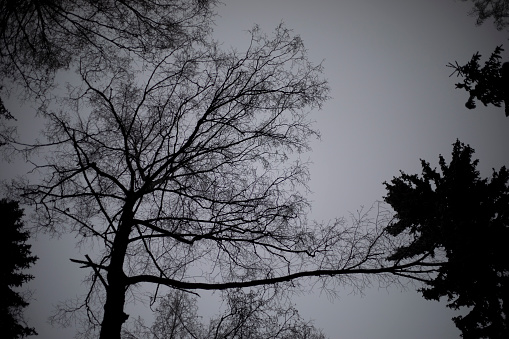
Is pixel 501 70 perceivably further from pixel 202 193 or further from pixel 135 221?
pixel 135 221

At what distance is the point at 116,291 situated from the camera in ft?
11.7

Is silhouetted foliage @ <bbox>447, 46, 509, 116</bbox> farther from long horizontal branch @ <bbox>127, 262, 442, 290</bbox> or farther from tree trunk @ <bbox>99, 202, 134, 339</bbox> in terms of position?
tree trunk @ <bbox>99, 202, 134, 339</bbox>

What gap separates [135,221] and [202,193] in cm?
128

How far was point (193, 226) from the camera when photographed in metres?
4.75

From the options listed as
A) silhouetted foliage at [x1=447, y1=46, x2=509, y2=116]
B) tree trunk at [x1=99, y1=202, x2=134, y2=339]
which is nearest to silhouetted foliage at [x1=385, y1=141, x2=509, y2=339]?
silhouetted foliage at [x1=447, y1=46, x2=509, y2=116]

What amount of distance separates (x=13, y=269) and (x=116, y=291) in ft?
44.7

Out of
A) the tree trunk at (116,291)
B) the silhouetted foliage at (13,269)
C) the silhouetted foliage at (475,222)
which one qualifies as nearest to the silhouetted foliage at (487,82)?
the silhouetted foliage at (475,222)

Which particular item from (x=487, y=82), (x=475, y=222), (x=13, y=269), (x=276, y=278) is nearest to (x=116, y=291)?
(x=276, y=278)

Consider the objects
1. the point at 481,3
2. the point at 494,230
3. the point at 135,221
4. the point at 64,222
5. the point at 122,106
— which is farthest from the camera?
the point at 494,230

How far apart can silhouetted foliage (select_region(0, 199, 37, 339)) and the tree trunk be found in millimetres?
10913

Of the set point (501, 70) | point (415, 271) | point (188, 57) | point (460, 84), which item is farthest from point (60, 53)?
point (501, 70)

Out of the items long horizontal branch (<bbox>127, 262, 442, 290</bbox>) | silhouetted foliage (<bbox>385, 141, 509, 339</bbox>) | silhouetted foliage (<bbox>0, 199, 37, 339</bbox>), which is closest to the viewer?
long horizontal branch (<bbox>127, 262, 442, 290</bbox>)

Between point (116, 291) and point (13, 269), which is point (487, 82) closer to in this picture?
point (116, 291)

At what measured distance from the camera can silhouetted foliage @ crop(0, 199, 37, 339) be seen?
11.2 meters
